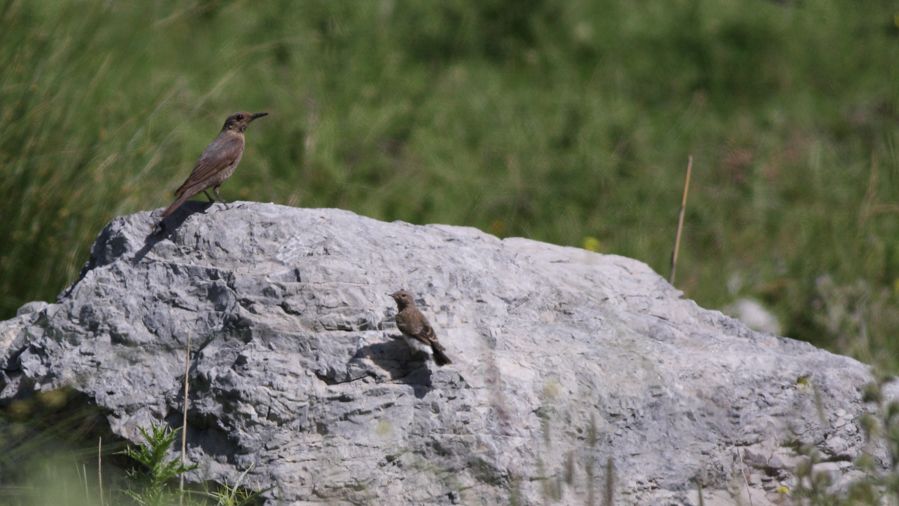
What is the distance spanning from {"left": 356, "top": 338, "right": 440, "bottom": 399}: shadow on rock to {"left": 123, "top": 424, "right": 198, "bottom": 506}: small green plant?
64 cm

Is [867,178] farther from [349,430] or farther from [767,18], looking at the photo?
[349,430]

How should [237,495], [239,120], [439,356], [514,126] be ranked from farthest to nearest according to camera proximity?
[514,126] < [239,120] < [439,356] < [237,495]

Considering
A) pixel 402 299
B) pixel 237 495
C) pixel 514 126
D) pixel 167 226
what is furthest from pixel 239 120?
pixel 514 126

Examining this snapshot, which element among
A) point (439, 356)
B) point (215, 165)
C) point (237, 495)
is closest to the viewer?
point (237, 495)

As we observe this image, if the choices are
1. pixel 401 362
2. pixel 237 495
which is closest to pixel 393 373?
pixel 401 362

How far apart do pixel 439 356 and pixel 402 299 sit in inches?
9.0

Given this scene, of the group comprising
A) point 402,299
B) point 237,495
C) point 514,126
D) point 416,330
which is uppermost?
point 514,126

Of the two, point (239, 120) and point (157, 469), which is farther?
point (239, 120)

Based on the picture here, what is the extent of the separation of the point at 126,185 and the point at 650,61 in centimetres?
Result: 560

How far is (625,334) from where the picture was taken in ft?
13.6

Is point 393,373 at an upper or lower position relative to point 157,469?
upper

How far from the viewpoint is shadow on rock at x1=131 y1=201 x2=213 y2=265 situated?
4086mm

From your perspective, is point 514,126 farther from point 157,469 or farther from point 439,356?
point 157,469

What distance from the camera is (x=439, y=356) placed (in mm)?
3756
